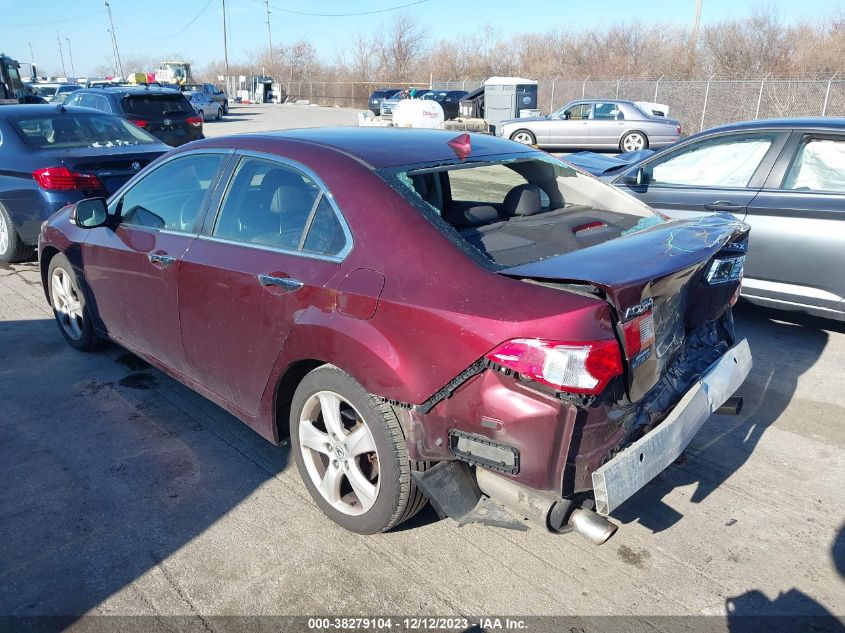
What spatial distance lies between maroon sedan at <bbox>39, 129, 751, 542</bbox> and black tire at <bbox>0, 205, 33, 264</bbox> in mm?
3907

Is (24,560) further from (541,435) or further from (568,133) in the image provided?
(568,133)

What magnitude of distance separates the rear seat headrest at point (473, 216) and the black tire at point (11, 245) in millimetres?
5691

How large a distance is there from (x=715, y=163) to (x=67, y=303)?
5236 millimetres

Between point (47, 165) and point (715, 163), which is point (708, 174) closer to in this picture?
point (715, 163)

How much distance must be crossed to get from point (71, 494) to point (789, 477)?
3577mm

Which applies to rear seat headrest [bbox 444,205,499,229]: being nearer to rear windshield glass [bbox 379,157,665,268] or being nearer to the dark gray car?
rear windshield glass [bbox 379,157,665,268]

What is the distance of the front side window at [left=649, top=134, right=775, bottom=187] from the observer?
536 centimetres

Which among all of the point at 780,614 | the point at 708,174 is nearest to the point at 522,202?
the point at 780,614

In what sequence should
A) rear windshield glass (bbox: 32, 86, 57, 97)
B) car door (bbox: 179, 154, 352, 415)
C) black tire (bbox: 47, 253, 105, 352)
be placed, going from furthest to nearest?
1. rear windshield glass (bbox: 32, 86, 57, 97)
2. black tire (bbox: 47, 253, 105, 352)
3. car door (bbox: 179, 154, 352, 415)

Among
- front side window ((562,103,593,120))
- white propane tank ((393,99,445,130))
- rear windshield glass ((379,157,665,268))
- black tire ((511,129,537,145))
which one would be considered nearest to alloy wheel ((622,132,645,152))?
front side window ((562,103,593,120))

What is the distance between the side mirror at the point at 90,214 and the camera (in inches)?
161

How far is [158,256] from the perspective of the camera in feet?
12.2

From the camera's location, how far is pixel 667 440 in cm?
255

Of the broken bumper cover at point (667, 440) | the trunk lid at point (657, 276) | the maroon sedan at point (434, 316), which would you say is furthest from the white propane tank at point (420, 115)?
the broken bumper cover at point (667, 440)
